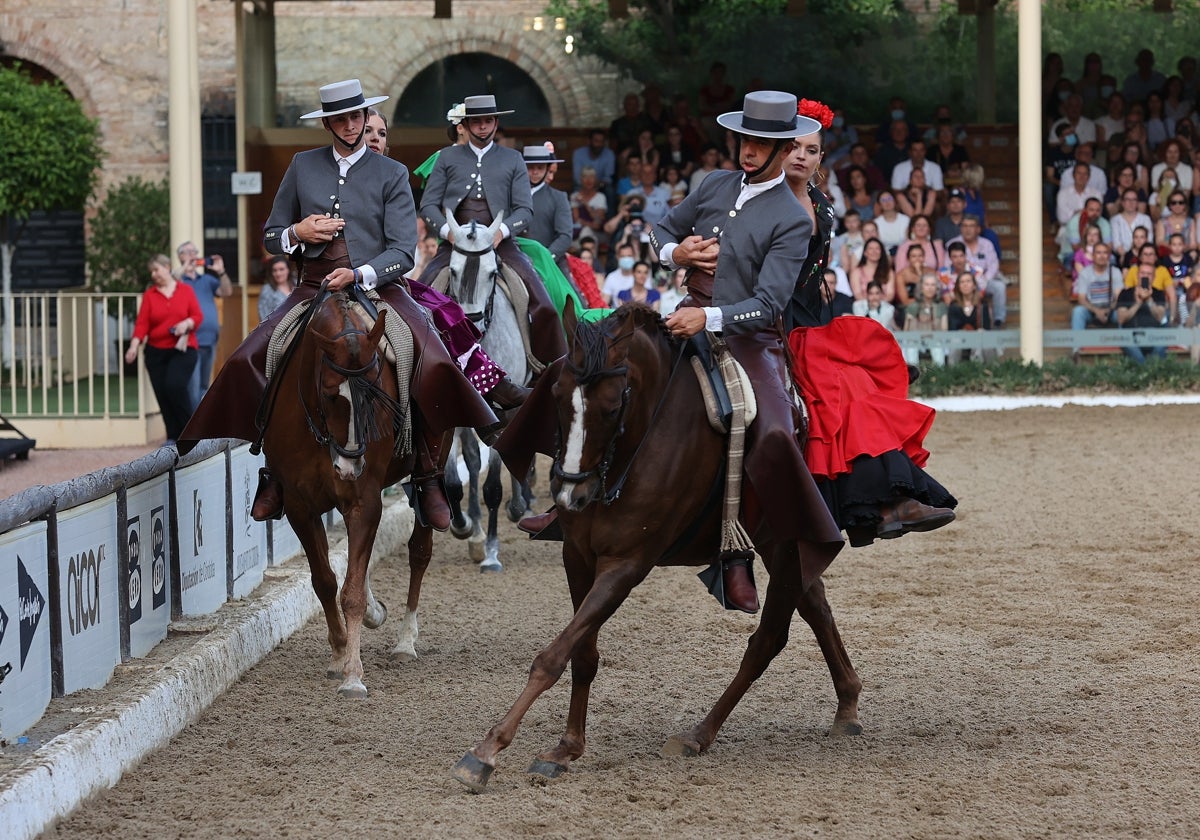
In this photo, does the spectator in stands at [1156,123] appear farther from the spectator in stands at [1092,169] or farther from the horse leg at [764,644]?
the horse leg at [764,644]

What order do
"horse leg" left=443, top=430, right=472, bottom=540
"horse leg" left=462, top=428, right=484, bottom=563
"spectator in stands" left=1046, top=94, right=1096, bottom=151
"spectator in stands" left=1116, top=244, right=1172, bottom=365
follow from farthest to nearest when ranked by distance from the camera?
"spectator in stands" left=1046, top=94, right=1096, bottom=151
"spectator in stands" left=1116, top=244, right=1172, bottom=365
"horse leg" left=462, top=428, right=484, bottom=563
"horse leg" left=443, top=430, right=472, bottom=540

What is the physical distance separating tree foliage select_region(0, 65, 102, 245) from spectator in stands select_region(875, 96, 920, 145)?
11510 mm

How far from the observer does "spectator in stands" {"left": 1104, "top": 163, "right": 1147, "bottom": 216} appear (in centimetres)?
2105

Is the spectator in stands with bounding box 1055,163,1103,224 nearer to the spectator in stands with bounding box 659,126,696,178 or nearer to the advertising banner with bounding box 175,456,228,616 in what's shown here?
the spectator in stands with bounding box 659,126,696,178

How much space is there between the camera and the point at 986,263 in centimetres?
1983

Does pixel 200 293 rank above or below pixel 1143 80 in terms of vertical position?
below

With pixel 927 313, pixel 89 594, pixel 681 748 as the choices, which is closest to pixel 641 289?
pixel 927 313

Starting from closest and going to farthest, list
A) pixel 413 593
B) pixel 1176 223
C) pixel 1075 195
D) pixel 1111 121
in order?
1. pixel 413 593
2. pixel 1176 223
3. pixel 1075 195
4. pixel 1111 121

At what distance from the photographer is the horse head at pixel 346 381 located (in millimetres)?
6840

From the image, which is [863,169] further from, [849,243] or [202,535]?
[202,535]

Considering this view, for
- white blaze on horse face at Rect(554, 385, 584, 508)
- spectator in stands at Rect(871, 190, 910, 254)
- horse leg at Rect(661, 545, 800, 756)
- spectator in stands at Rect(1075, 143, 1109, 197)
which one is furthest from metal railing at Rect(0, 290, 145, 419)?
white blaze on horse face at Rect(554, 385, 584, 508)

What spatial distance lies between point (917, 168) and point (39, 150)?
12288 mm

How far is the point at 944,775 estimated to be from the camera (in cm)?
571

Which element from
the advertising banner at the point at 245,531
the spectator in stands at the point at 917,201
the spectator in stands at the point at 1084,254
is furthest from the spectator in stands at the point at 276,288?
the spectator in stands at the point at 1084,254
